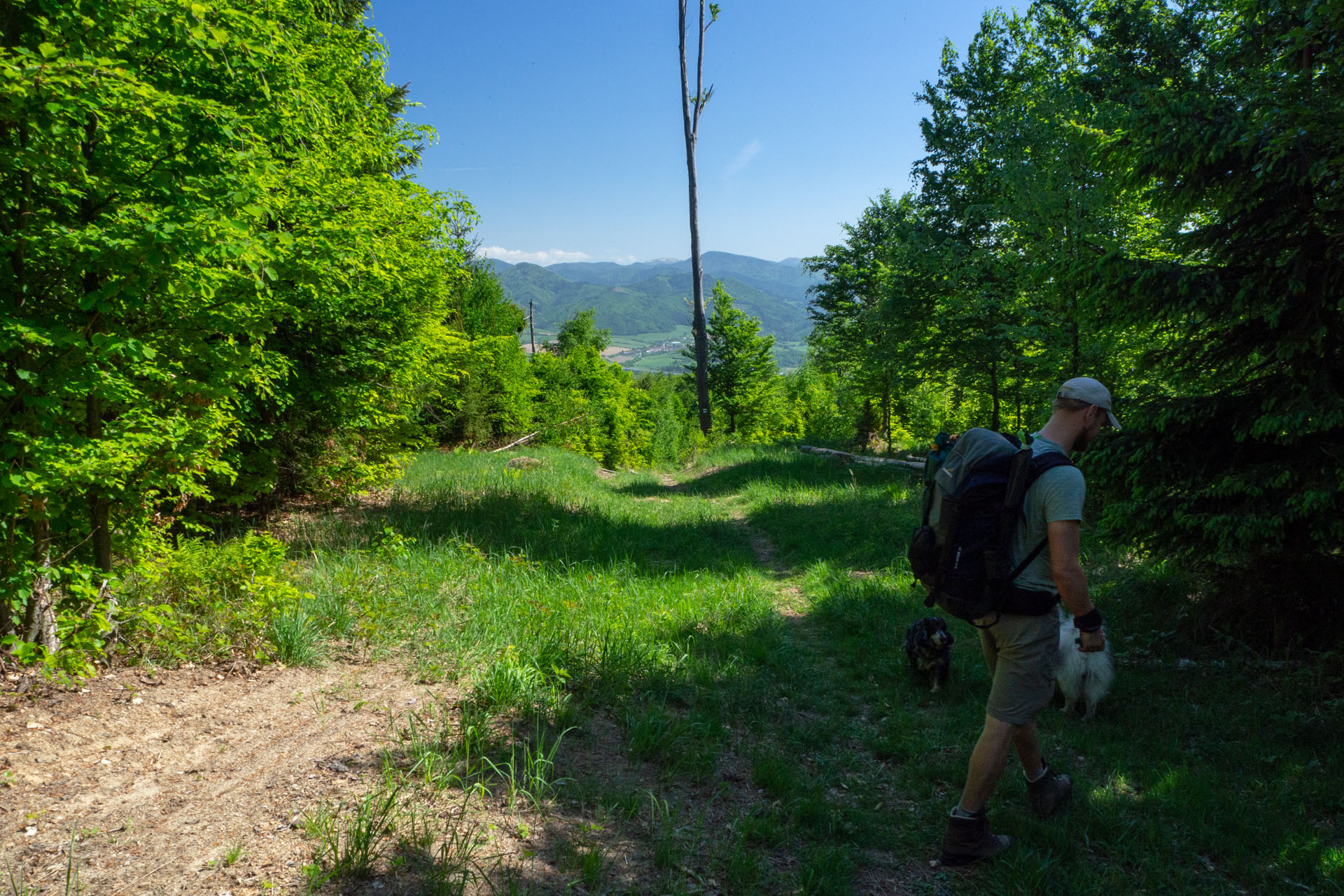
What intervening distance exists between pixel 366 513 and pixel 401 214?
4.42 m

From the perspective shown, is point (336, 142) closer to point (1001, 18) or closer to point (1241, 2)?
point (1241, 2)

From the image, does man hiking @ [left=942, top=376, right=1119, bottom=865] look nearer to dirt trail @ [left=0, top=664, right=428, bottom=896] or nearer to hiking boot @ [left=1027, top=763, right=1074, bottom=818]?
hiking boot @ [left=1027, top=763, right=1074, bottom=818]

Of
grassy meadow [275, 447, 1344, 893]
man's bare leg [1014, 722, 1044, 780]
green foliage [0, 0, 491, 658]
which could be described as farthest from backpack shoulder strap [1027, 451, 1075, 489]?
green foliage [0, 0, 491, 658]

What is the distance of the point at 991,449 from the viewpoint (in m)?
3.21

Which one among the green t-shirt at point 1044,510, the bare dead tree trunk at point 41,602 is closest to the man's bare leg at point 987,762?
the green t-shirt at point 1044,510

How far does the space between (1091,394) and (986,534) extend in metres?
0.86

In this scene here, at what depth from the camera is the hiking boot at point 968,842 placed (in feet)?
10.5

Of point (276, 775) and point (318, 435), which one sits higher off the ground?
point (318, 435)

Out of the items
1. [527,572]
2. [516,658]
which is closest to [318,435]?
[527,572]

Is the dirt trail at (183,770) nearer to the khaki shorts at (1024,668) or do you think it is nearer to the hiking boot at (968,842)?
the hiking boot at (968,842)

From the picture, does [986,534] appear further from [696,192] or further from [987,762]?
[696,192]

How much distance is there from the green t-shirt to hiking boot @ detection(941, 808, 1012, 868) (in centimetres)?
120

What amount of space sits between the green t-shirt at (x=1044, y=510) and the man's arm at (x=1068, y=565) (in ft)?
0.14

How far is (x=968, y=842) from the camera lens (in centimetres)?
320
